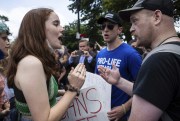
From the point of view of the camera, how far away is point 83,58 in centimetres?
647

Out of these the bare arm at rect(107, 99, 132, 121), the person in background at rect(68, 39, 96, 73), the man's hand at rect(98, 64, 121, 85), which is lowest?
the person in background at rect(68, 39, 96, 73)

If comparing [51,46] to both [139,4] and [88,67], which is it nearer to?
[139,4]

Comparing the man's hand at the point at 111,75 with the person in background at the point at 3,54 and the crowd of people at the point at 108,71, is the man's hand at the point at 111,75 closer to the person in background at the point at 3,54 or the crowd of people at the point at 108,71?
the crowd of people at the point at 108,71

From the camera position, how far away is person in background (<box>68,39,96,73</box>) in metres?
6.30

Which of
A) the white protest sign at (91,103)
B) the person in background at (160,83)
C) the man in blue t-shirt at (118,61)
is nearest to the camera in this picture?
the person in background at (160,83)

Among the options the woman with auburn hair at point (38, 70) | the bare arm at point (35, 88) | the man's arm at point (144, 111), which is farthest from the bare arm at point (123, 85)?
the man's arm at point (144, 111)

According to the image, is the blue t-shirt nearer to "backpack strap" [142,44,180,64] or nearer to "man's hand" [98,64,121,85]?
"man's hand" [98,64,121,85]

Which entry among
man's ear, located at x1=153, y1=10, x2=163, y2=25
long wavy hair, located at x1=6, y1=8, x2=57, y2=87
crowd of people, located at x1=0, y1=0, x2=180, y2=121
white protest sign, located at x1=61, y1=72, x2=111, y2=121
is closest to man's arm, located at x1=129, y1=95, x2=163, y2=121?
crowd of people, located at x1=0, y1=0, x2=180, y2=121

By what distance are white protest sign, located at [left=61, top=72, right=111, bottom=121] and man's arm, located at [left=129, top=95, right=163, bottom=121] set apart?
123 centimetres

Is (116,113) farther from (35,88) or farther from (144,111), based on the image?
(144,111)

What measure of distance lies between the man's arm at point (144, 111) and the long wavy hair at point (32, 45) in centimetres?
85

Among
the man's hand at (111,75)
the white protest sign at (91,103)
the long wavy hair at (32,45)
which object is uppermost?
the long wavy hair at (32,45)

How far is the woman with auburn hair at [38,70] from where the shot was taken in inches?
94.6

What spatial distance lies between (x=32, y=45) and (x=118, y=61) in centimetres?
159
